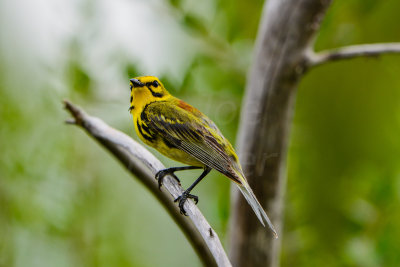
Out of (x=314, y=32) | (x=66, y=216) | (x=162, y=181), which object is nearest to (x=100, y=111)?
(x=66, y=216)

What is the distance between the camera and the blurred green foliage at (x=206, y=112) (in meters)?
1.69

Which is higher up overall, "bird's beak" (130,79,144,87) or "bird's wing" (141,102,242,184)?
"bird's beak" (130,79,144,87)

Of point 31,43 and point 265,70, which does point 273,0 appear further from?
point 31,43

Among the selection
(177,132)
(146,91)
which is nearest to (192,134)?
(177,132)

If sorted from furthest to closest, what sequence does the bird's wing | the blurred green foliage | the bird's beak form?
the blurred green foliage < the bird's beak < the bird's wing

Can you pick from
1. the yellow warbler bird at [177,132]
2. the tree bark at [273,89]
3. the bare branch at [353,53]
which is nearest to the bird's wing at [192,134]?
the yellow warbler bird at [177,132]

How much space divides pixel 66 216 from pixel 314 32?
1.00 m

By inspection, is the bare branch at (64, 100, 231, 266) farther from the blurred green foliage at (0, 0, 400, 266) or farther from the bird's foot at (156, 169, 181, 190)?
the blurred green foliage at (0, 0, 400, 266)

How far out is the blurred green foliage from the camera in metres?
1.69

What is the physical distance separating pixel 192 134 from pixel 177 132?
36mm

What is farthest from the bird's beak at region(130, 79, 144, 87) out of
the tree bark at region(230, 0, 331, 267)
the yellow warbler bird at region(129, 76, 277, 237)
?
the tree bark at region(230, 0, 331, 267)

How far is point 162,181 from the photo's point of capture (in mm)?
1237

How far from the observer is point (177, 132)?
1242mm

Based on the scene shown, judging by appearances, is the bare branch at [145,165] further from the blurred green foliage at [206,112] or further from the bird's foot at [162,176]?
the blurred green foliage at [206,112]
